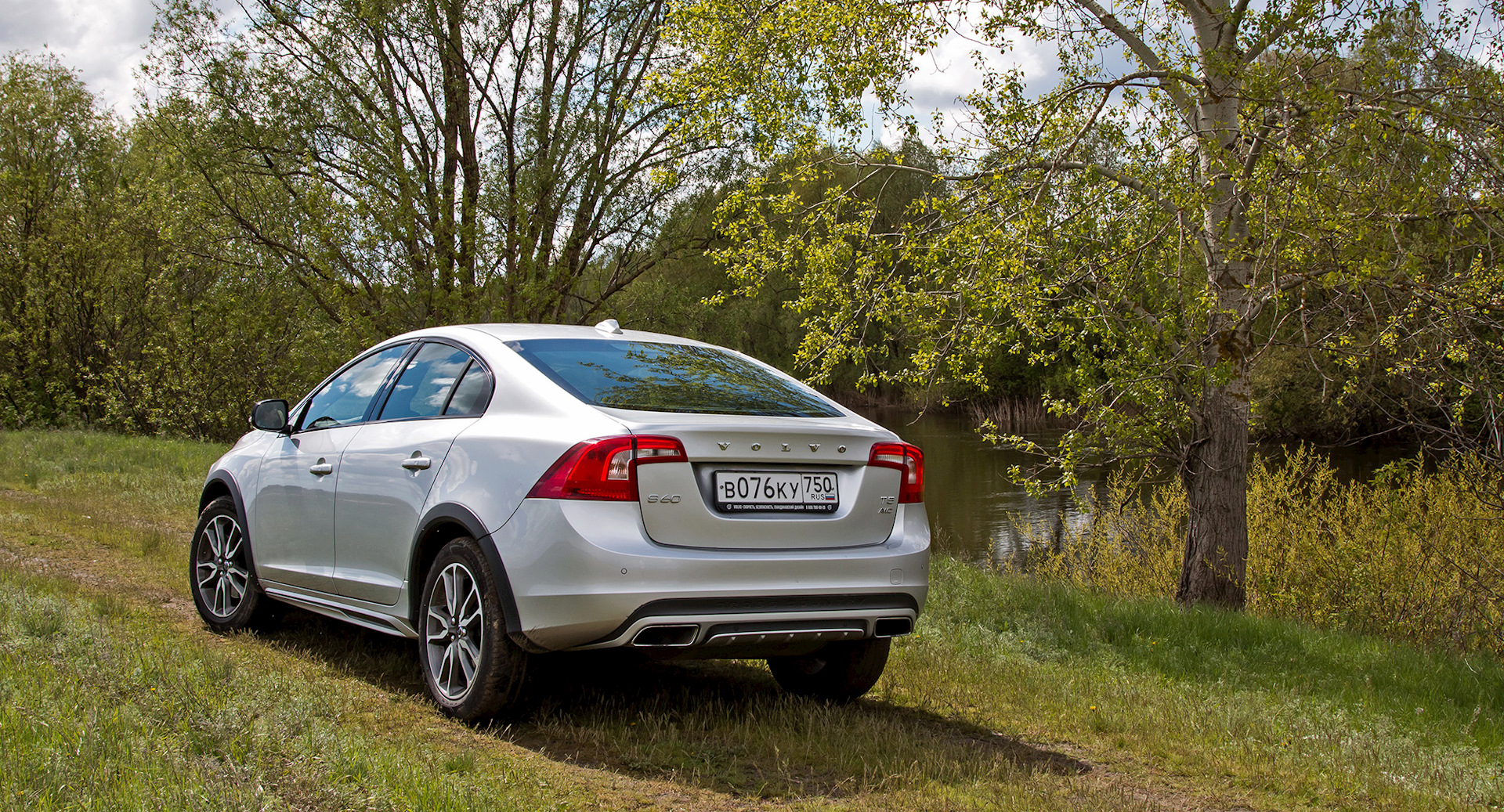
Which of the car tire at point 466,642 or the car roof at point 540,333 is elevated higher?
the car roof at point 540,333

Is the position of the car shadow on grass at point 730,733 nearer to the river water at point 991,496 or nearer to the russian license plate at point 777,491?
the russian license plate at point 777,491

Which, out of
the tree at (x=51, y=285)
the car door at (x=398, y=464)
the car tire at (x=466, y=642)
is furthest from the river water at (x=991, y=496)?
the tree at (x=51, y=285)

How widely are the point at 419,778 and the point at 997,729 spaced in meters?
2.53

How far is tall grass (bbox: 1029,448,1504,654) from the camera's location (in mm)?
9836

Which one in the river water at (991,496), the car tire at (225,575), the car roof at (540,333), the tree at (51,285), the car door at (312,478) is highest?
the tree at (51,285)

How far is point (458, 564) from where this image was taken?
14.1ft

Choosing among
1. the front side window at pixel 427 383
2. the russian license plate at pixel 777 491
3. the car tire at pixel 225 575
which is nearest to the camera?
the russian license plate at pixel 777 491

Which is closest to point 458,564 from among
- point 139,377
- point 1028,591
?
point 1028,591

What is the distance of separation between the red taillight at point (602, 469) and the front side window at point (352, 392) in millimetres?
1777

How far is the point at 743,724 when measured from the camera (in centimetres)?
447

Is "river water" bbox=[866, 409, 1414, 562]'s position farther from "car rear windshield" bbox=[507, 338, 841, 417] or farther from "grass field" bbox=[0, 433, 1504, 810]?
"car rear windshield" bbox=[507, 338, 841, 417]

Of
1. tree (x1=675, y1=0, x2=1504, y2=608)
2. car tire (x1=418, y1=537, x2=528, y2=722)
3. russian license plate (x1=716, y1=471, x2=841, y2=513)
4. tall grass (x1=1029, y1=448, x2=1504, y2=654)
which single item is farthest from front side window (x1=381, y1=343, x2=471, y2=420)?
tall grass (x1=1029, y1=448, x2=1504, y2=654)

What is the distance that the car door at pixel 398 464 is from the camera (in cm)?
457

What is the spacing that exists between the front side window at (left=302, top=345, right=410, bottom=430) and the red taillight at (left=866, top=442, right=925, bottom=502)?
2.33 m
